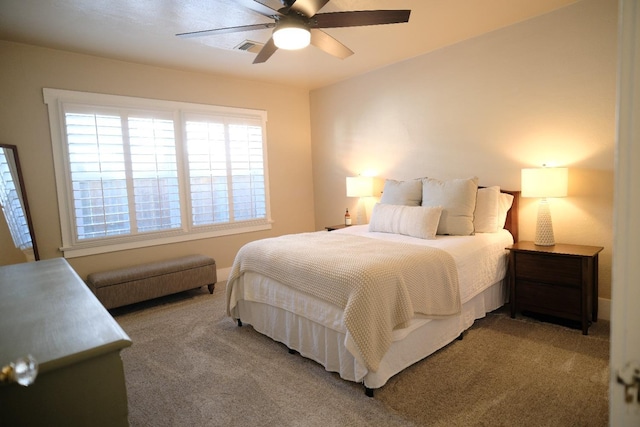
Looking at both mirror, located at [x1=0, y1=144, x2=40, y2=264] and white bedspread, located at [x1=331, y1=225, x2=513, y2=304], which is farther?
mirror, located at [x1=0, y1=144, x2=40, y2=264]

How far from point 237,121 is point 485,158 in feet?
10.0

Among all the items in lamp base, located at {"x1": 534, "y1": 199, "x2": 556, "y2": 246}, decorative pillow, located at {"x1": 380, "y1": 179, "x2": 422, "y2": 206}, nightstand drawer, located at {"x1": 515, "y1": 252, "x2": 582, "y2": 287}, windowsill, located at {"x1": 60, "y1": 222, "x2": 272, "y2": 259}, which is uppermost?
decorative pillow, located at {"x1": 380, "y1": 179, "x2": 422, "y2": 206}

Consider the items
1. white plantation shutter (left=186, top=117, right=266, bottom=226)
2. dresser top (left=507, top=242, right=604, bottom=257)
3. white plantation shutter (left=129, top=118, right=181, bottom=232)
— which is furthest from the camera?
white plantation shutter (left=186, top=117, right=266, bottom=226)

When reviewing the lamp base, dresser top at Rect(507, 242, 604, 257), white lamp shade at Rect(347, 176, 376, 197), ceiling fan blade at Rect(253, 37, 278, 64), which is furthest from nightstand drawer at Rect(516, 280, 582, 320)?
ceiling fan blade at Rect(253, 37, 278, 64)

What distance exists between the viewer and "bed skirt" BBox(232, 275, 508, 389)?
2137 millimetres

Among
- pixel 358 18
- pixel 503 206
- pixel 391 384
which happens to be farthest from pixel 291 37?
pixel 503 206

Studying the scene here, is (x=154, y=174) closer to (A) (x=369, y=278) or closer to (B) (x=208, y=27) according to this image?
(B) (x=208, y=27)

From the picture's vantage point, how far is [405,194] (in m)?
3.68

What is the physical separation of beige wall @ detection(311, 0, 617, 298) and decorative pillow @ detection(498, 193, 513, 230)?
0.15 m

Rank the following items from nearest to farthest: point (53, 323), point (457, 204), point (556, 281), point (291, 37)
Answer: point (53, 323)
point (291, 37)
point (556, 281)
point (457, 204)

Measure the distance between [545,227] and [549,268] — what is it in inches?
14.6

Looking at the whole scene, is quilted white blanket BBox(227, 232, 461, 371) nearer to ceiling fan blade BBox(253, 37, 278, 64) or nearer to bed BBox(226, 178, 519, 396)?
bed BBox(226, 178, 519, 396)

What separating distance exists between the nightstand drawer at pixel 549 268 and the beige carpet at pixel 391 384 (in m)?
0.40

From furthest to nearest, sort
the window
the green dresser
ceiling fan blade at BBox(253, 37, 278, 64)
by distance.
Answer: the window, ceiling fan blade at BBox(253, 37, 278, 64), the green dresser
